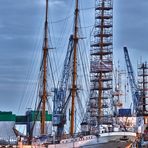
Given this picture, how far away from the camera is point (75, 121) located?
376ft

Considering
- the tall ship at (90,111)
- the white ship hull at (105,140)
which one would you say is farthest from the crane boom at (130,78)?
the white ship hull at (105,140)

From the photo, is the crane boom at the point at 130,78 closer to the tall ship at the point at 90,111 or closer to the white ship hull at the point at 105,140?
the tall ship at the point at 90,111

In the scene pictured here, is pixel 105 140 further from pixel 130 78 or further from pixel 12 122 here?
pixel 130 78

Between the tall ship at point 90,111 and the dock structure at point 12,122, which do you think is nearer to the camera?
the tall ship at point 90,111

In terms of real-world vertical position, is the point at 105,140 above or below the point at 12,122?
below

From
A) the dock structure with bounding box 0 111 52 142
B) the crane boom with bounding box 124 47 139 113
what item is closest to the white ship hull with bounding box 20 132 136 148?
the dock structure with bounding box 0 111 52 142

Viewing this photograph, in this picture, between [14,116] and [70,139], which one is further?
[14,116]

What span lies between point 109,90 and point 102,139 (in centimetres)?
5128

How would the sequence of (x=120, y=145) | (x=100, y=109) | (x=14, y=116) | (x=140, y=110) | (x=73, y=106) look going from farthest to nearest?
(x=140, y=110) < (x=14, y=116) < (x=100, y=109) < (x=73, y=106) < (x=120, y=145)

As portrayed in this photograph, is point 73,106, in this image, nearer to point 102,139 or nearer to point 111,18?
point 102,139

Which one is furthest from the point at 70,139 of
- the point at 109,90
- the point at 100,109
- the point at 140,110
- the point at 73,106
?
the point at 140,110

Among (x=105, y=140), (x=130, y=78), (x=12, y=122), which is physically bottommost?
(x=105, y=140)

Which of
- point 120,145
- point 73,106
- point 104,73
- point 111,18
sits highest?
point 111,18

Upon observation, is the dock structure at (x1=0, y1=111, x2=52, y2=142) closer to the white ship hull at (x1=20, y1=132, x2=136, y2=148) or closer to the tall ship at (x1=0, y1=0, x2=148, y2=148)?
the tall ship at (x1=0, y1=0, x2=148, y2=148)
